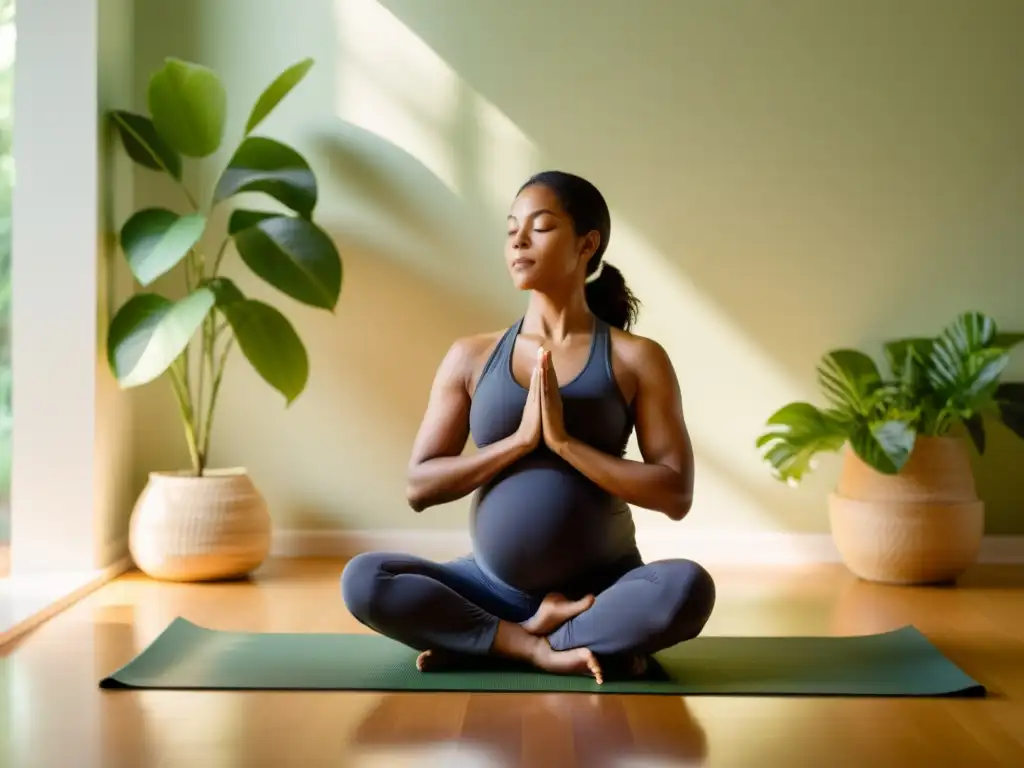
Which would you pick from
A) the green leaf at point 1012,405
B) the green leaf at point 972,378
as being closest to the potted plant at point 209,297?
the green leaf at point 972,378

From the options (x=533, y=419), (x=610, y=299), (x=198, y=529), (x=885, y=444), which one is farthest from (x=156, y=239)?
(x=885, y=444)

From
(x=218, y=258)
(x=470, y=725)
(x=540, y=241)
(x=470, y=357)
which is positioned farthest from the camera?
(x=218, y=258)

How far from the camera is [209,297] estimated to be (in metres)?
3.73

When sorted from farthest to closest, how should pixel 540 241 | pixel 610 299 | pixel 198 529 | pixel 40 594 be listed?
pixel 198 529 → pixel 40 594 → pixel 610 299 → pixel 540 241

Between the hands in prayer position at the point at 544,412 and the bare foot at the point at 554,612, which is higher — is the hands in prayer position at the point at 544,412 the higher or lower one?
the higher one

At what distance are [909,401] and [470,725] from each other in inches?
88.8

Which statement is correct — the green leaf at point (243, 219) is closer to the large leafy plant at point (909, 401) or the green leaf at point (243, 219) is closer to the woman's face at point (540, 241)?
the woman's face at point (540, 241)

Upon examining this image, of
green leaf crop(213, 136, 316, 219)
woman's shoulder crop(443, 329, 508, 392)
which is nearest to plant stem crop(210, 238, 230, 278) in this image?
green leaf crop(213, 136, 316, 219)

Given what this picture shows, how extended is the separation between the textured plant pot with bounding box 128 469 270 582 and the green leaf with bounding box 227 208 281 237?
753 millimetres

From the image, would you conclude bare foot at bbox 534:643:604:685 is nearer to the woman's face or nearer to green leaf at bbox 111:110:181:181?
the woman's face

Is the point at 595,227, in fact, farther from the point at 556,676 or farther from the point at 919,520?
the point at 919,520

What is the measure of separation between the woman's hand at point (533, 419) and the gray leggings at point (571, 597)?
0.31 meters

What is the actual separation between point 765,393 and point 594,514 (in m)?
1.84

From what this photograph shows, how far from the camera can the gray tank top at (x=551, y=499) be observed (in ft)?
8.39
